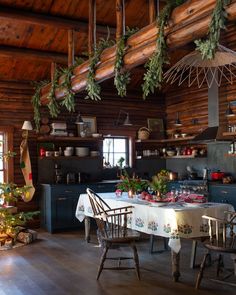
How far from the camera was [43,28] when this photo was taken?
6.95m

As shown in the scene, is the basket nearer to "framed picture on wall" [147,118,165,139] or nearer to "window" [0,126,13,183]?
"framed picture on wall" [147,118,165,139]

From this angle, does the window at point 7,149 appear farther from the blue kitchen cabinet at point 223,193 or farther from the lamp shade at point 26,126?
the blue kitchen cabinet at point 223,193

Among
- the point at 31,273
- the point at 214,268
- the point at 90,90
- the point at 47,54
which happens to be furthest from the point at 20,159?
the point at 214,268

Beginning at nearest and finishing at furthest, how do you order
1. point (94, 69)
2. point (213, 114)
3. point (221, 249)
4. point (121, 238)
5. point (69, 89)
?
point (221, 249) → point (121, 238) → point (94, 69) → point (69, 89) → point (213, 114)

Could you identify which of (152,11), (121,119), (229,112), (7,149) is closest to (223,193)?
(229,112)

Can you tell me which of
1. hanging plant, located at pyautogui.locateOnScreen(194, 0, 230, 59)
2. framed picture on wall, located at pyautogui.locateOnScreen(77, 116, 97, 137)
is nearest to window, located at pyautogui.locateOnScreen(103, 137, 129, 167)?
framed picture on wall, located at pyautogui.locateOnScreen(77, 116, 97, 137)

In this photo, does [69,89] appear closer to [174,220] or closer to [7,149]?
[7,149]

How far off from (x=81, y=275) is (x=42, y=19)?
4069 mm

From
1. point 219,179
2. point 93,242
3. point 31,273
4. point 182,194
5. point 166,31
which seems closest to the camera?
point 166,31

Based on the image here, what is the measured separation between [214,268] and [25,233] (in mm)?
3424

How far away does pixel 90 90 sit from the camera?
220 inches

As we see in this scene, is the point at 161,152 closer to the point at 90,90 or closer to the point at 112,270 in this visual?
the point at 90,90

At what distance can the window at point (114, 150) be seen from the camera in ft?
30.3

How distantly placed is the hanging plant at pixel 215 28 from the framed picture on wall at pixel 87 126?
5324 millimetres
